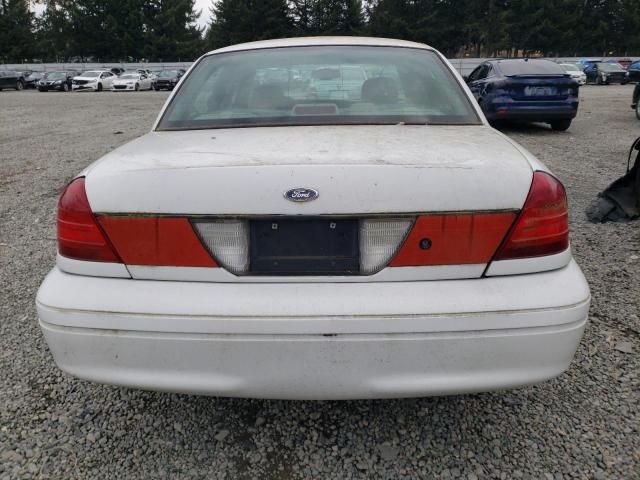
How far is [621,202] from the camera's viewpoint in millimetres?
4809

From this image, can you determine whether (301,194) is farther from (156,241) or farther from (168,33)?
(168,33)

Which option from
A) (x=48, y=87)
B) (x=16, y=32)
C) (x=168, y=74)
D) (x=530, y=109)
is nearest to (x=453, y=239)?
(x=530, y=109)

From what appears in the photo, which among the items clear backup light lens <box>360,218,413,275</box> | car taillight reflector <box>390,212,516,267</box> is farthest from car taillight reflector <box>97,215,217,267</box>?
car taillight reflector <box>390,212,516,267</box>

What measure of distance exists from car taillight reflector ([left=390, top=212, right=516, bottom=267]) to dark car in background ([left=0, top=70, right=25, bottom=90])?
133ft

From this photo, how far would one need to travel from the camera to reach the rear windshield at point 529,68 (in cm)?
1032

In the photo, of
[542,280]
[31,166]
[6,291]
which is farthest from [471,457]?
[31,166]

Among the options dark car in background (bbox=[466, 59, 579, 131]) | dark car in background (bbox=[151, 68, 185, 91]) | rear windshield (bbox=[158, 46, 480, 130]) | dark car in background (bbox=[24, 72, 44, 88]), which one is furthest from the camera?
dark car in background (bbox=[24, 72, 44, 88])

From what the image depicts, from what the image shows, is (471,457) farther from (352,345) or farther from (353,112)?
(353,112)

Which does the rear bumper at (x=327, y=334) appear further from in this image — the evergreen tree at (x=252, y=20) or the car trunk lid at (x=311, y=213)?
the evergreen tree at (x=252, y=20)

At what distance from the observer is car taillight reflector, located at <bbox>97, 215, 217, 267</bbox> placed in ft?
5.78

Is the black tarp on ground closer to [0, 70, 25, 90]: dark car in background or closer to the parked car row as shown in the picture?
the parked car row

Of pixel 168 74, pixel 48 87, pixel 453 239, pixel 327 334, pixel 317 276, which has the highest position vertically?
pixel 453 239

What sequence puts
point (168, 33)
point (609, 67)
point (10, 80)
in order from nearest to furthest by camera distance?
point (609, 67)
point (10, 80)
point (168, 33)

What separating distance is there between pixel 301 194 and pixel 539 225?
80 centimetres
